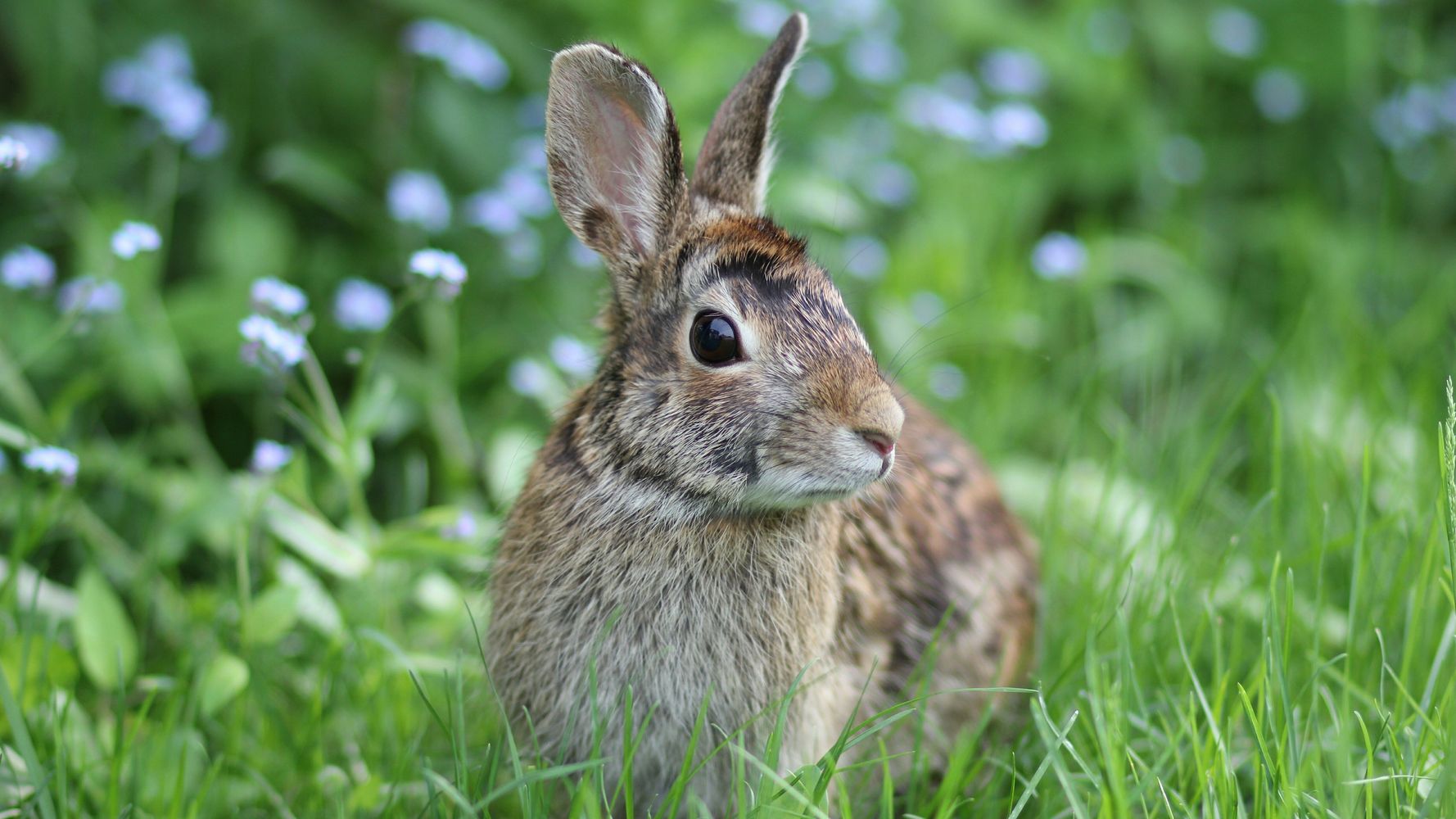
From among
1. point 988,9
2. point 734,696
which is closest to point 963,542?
point 734,696

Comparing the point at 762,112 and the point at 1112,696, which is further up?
the point at 762,112

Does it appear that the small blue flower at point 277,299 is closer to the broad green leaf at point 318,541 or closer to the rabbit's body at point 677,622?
the broad green leaf at point 318,541

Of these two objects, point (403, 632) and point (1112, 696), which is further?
point (403, 632)

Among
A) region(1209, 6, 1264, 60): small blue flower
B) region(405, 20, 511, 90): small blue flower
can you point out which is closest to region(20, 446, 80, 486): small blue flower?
region(405, 20, 511, 90): small blue flower

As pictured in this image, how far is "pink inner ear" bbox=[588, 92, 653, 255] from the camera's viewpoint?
284 centimetres

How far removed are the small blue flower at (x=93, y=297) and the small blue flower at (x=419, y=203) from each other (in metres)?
0.86

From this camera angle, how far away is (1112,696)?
7.80 feet

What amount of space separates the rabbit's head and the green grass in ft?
1.70

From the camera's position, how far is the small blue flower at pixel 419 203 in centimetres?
421

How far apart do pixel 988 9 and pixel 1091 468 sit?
2358 millimetres

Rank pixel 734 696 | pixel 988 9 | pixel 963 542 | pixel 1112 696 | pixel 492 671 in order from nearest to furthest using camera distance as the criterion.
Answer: pixel 1112 696, pixel 734 696, pixel 492 671, pixel 963 542, pixel 988 9

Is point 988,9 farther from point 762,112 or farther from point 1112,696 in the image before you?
point 1112,696

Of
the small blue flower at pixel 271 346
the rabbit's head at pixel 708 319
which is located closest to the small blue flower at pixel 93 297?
the small blue flower at pixel 271 346

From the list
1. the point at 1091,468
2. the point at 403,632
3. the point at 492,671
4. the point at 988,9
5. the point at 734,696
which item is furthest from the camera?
the point at 988,9
